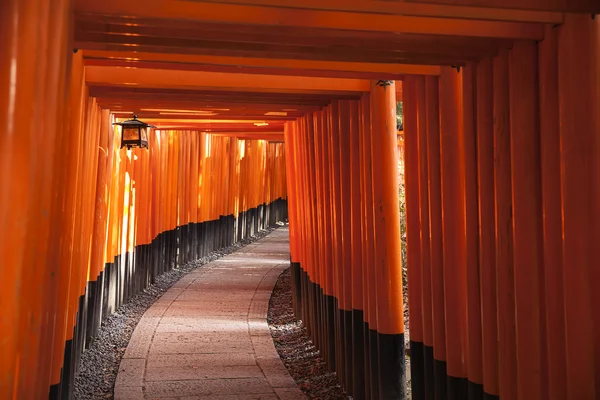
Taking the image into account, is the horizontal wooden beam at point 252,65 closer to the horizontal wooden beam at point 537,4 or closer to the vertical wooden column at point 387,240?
the vertical wooden column at point 387,240

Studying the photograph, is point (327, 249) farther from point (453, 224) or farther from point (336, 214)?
point (453, 224)

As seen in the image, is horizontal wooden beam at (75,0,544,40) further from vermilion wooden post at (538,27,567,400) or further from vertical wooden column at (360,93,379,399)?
vertical wooden column at (360,93,379,399)

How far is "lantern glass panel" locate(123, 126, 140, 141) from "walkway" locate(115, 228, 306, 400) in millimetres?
2475

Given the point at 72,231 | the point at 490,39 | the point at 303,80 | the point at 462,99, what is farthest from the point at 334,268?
the point at 490,39

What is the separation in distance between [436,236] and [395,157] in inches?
52.0

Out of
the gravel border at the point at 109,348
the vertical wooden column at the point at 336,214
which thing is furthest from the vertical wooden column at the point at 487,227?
the gravel border at the point at 109,348

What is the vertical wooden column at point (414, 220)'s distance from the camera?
16.1 feet

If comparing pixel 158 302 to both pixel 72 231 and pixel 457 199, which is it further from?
pixel 457 199

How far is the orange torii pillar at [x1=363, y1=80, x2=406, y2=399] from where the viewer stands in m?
5.65

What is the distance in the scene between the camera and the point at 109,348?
8.23 m

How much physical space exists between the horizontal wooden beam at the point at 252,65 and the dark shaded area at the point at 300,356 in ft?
11.1

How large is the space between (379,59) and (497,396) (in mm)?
1984

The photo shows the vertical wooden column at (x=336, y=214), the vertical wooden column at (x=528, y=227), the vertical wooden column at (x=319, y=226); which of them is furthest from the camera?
the vertical wooden column at (x=319, y=226)

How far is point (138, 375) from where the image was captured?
698 centimetres
